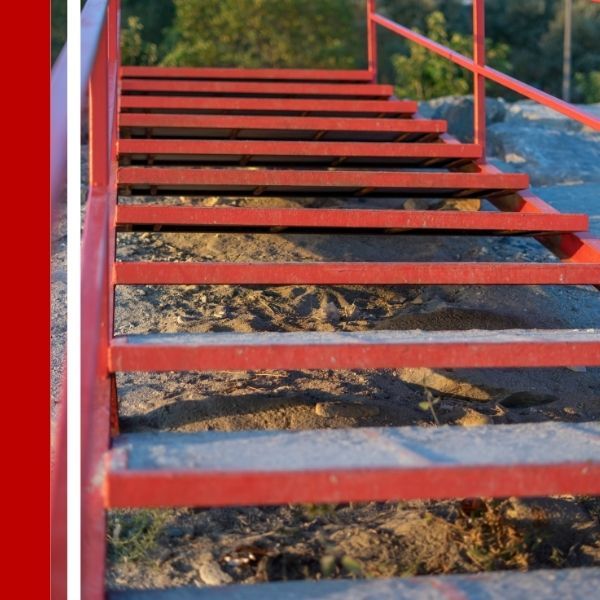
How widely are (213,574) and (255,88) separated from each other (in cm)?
372

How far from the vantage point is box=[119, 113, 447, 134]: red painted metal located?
192 inches

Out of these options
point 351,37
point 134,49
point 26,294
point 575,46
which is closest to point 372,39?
point 26,294

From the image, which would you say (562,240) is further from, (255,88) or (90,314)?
(255,88)

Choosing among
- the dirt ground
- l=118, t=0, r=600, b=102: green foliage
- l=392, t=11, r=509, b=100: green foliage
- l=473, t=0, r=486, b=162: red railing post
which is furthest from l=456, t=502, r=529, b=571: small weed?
l=118, t=0, r=600, b=102: green foliage

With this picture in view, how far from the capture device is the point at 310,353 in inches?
103

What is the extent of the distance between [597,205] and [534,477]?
418 centimetres

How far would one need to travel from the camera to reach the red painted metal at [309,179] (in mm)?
4051

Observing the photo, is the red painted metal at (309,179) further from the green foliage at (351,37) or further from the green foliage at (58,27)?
the green foliage at (58,27)

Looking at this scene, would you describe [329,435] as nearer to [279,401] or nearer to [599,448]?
[599,448]

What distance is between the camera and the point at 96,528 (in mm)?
2092

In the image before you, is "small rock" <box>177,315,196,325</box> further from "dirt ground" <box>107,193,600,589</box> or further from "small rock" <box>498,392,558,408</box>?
"small rock" <box>498,392,558,408</box>

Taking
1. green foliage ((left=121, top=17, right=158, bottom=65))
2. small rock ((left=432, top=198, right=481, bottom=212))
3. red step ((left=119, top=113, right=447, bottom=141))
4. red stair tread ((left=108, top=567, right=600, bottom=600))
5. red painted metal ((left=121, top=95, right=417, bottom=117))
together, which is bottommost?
red stair tread ((left=108, top=567, right=600, bottom=600))

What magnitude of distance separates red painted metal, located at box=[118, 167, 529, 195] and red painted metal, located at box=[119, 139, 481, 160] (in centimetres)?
24

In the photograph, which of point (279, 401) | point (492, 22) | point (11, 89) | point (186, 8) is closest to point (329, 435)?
point (11, 89)
